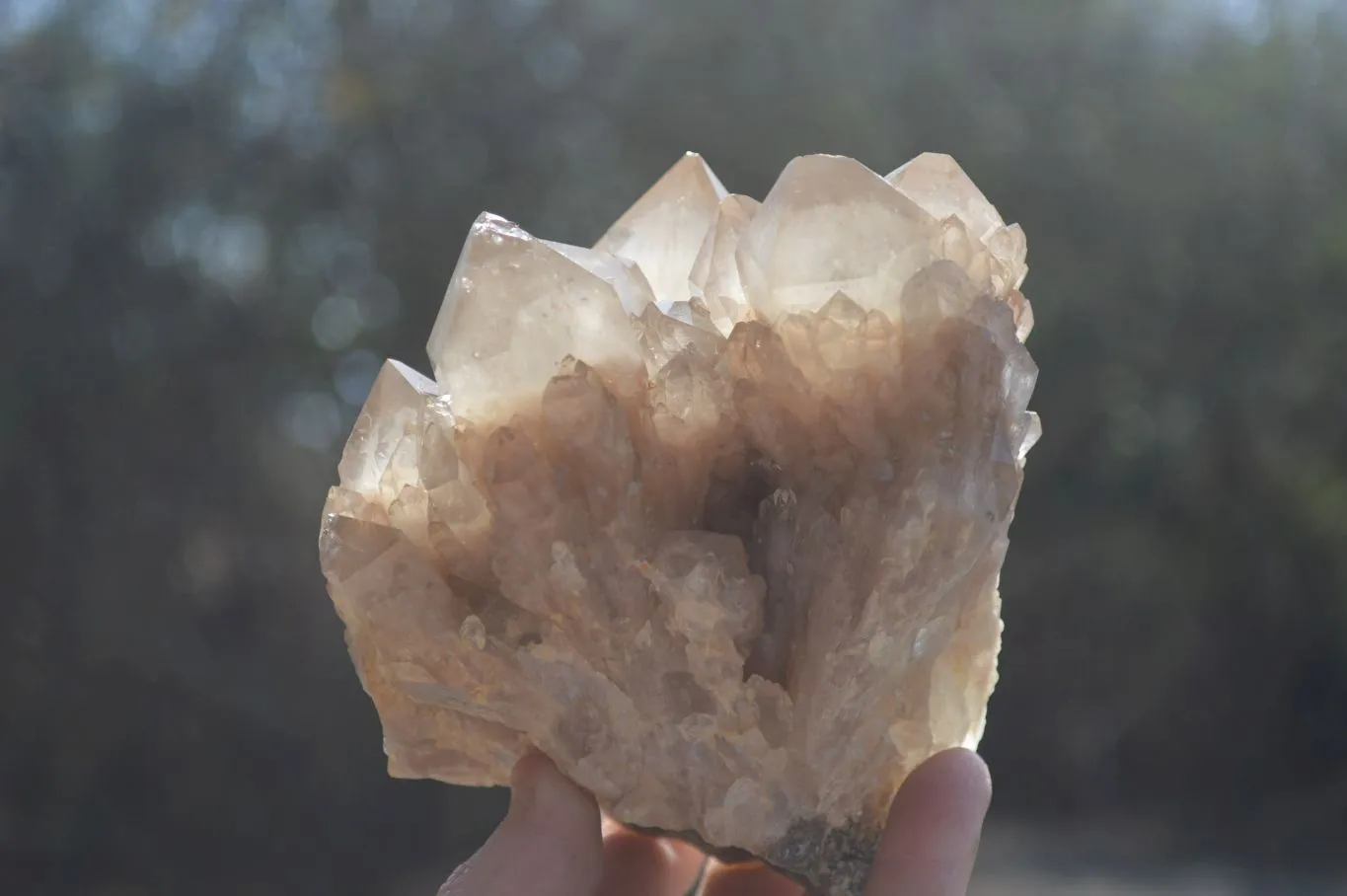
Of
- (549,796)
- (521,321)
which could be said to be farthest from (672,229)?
(549,796)

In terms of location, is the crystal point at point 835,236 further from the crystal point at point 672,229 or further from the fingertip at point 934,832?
the fingertip at point 934,832

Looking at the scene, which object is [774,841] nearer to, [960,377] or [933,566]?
[933,566]

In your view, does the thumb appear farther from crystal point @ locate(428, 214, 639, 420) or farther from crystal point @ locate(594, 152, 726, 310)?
crystal point @ locate(594, 152, 726, 310)

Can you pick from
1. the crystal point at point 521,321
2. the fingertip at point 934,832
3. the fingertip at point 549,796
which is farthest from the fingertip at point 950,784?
the crystal point at point 521,321

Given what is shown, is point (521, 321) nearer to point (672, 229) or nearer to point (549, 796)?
point (672, 229)

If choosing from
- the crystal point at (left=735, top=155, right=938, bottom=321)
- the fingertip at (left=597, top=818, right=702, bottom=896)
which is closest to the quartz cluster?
the crystal point at (left=735, top=155, right=938, bottom=321)

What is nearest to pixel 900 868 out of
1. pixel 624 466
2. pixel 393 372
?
pixel 624 466
